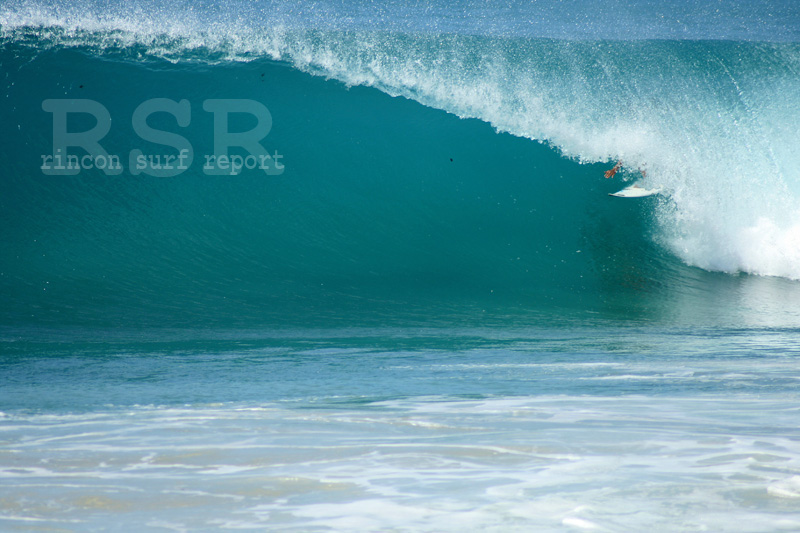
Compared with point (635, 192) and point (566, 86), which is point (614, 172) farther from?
point (566, 86)

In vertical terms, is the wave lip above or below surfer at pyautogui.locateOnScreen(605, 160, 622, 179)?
above

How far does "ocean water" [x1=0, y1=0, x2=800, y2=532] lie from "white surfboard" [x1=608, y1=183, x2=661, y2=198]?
0.10 metres

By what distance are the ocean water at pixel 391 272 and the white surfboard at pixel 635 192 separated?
0.32 ft

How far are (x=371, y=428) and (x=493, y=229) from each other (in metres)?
4.96

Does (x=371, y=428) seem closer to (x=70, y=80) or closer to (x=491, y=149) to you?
(x=491, y=149)

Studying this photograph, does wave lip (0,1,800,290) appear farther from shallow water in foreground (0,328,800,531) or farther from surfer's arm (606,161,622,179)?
shallow water in foreground (0,328,800,531)

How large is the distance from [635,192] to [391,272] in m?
3.00

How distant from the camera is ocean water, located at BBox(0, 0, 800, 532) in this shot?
214 cm

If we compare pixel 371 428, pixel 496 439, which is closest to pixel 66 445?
pixel 371 428

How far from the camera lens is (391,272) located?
654 cm
